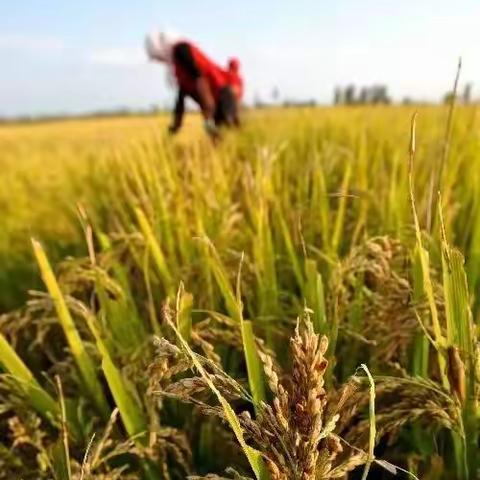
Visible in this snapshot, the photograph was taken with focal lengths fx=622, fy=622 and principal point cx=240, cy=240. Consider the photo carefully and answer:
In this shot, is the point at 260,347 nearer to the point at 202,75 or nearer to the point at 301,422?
the point at 301,422

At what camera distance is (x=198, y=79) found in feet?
11.1

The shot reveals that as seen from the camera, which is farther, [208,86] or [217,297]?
[208,86]

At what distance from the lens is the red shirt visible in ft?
11.5

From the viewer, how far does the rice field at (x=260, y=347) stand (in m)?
0.41

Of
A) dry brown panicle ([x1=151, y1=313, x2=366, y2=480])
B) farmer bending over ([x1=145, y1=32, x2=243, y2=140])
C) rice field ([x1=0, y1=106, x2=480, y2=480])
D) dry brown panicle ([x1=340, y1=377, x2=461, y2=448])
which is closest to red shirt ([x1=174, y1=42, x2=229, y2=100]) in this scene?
farmer bending over ([x1=145, y1=32, x2=243, y2=140])

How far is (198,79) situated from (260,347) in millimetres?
2811

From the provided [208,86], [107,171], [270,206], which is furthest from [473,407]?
[208,86]

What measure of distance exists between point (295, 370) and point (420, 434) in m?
0.39

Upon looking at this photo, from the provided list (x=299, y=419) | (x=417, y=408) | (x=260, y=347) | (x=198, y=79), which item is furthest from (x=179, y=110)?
(x=299, y=419)

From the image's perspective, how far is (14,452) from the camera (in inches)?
30.6

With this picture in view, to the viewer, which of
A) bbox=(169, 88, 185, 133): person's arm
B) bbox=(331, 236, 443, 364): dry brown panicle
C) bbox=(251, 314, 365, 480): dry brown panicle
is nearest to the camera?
bbox=(251, 314, 365, 480): dry brown panicle

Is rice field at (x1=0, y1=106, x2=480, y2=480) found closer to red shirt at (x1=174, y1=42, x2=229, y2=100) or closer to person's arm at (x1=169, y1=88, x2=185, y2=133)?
person's arm at (x1=169, y1=88, x2=185, y2=133)

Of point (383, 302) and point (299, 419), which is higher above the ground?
point (299, 419)

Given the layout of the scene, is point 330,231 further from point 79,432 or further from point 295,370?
point 295,370
